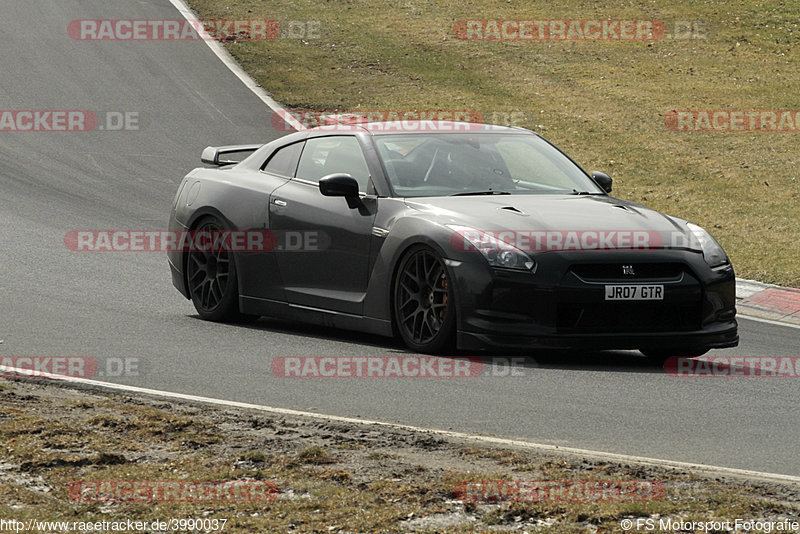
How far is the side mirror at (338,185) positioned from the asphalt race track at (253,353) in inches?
41.5

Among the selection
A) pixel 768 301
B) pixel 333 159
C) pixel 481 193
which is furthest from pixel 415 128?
pixel 768 301

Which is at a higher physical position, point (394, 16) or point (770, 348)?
point (394, 16)

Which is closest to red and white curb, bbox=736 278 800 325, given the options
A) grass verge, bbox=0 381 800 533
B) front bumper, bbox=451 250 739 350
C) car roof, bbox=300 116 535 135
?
car roof, bbox=300 116 535 135

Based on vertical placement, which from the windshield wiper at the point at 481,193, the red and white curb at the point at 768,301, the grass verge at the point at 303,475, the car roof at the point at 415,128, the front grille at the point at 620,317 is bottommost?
the grass verge at the point at 303,475

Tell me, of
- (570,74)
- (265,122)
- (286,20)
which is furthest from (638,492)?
(286,20)

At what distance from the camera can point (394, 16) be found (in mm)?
32625

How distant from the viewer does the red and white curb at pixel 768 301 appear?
486 inches

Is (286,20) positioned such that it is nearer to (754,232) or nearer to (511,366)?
(754,232)

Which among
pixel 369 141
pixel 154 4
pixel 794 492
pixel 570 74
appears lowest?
pixel 794 492

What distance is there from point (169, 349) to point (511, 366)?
2354 mm

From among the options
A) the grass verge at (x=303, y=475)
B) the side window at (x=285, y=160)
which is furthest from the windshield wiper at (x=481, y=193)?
the grass verge at (x=303, y=475)

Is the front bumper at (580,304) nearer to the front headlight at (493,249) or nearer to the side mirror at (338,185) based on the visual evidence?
the front headlight at (493,249)

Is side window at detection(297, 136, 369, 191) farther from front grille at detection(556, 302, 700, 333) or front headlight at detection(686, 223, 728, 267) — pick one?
front headlight at detection(686, 223, 728, 267)

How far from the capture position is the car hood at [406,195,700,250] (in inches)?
337
